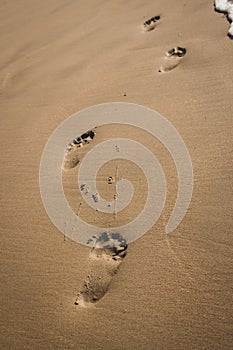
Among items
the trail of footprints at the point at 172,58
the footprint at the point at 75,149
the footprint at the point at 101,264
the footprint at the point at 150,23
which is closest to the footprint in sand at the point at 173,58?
the trail of footprints at the point at 172,58

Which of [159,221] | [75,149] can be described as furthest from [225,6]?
[159,221]

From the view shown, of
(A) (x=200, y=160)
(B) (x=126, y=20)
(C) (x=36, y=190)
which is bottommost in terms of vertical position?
(C) (x=36, y=190)

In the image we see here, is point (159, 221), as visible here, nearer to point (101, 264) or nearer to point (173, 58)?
point (101, 264)

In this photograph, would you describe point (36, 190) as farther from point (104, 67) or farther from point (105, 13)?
point (105, 13)

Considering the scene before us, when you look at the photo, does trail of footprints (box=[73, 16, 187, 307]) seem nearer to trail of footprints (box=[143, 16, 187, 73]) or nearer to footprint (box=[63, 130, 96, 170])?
footprint (box=[63, 130, 96, 170])

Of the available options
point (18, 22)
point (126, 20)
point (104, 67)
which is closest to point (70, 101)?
point (104, 67)

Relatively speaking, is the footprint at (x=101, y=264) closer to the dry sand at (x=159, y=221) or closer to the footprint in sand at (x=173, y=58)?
the dry sand at (x=159, y=221)

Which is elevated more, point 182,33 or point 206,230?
point 182,33
